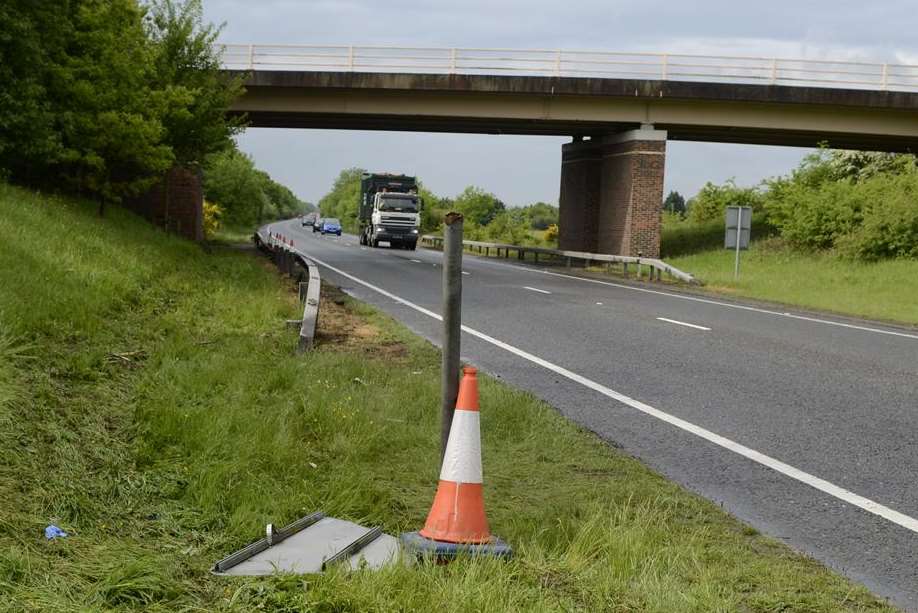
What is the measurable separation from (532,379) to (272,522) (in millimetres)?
5133

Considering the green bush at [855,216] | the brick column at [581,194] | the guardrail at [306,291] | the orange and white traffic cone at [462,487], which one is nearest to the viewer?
the orange and white traffic cone at [462,487]

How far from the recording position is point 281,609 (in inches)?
138

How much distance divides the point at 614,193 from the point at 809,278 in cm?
1031

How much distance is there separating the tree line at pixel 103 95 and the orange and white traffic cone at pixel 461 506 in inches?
758

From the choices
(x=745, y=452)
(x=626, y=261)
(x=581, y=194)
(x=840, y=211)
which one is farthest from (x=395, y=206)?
(x=745, y=452)

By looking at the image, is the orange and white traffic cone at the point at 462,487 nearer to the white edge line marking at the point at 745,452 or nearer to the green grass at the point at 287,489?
the green grass at the point at 287,489

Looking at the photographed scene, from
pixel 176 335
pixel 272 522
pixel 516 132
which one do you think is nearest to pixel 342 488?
pixel 272 522

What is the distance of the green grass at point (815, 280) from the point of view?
2030 centimetres

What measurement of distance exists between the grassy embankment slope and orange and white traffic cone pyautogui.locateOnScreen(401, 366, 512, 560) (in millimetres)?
14671

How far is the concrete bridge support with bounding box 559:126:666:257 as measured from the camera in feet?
110

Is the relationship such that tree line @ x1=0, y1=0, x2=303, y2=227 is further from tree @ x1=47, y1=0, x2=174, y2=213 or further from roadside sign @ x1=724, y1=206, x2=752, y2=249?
roadside sign @ x1=724, y1=206, x2=752, y2=249

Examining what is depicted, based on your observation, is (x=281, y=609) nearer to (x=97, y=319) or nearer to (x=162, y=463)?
(x=162, y=463)

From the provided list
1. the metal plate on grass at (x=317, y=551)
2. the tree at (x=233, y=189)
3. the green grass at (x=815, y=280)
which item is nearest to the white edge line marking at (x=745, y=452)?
the metal plate on grass at (x=317, y=551)

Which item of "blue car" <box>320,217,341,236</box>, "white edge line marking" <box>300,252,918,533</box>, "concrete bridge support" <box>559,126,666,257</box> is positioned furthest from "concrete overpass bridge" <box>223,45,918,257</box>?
"blue car" <box>320,217,341,236</box>
